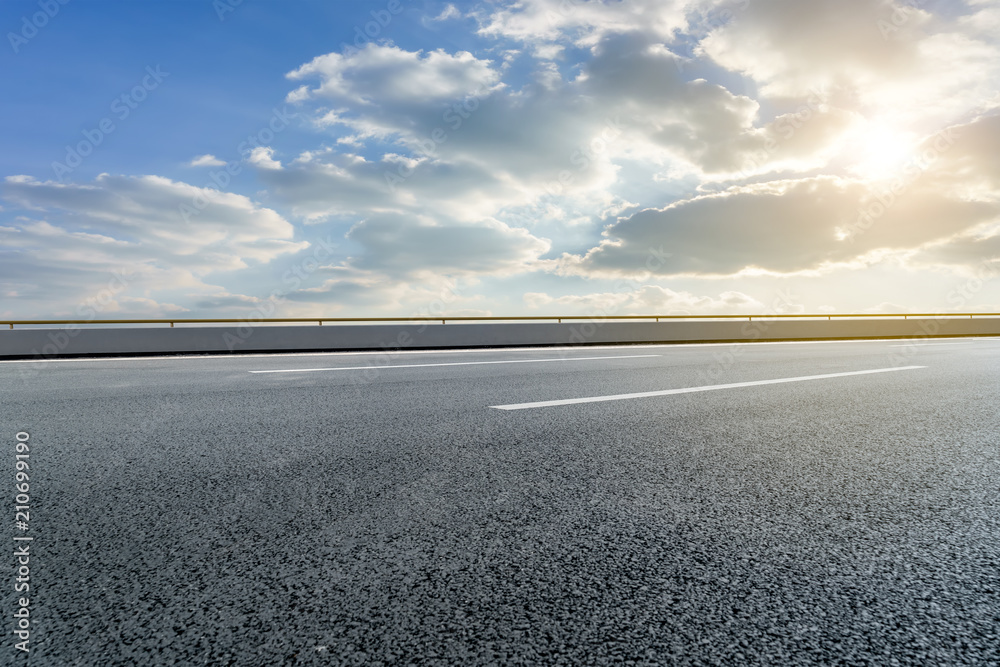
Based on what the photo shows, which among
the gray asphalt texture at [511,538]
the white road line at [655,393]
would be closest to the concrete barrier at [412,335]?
the gray asphalt texture at [511,538]

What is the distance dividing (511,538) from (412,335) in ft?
53.6

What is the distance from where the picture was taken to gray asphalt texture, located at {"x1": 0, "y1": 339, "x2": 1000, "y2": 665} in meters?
1.73

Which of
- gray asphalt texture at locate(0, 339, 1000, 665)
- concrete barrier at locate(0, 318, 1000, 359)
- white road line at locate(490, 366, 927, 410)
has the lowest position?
gray asphalt texture at locate(0, 339, 1000, 665)

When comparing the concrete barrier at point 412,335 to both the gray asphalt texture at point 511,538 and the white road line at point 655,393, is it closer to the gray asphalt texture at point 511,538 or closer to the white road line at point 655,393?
the gray asphalt texture at point 511,538

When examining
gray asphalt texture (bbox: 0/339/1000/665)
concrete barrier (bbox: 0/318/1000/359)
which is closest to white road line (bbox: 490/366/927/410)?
gray asphalt texture (bbox: 0/339/1000/665)

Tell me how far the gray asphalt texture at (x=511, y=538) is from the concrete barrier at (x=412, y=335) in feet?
36.8

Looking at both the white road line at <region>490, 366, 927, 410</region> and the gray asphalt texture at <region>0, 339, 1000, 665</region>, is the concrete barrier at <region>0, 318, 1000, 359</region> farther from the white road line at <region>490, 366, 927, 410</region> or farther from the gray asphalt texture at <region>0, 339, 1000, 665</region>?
the white road line at <region>490, 366, 927, 410</region>

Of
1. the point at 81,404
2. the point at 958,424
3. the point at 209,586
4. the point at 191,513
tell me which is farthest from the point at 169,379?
the point at 958,424

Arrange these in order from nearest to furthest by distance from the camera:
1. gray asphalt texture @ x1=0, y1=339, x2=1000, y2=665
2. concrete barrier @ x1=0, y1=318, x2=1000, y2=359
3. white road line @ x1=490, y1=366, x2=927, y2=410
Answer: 1. gray asphalt texture @ x1=0, y1=339, x2=1000, y2=665
2. white road line @ x1=490, y1=366, x2=927, y2=410
3. concrete barrier @ x1=0, y1=318, x2=1000, y2=359

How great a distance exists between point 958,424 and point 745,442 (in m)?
2.37

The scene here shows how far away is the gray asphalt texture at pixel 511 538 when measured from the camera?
5.69 feet

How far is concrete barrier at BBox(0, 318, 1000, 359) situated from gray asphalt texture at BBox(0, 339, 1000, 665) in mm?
11221

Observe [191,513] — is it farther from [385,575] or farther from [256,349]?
[256,349]

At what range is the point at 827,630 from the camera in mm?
1790
